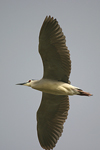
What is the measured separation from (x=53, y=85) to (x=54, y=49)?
1185 mm

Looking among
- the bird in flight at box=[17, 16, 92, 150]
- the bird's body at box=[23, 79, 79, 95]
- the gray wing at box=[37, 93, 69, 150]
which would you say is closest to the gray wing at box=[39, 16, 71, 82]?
the bird in flight at box=[17, 16, 92, 150]

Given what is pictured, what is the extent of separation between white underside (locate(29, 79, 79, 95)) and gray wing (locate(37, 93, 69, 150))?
2.24 ft

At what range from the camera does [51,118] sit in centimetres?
998

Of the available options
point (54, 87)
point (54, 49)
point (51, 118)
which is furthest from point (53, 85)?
point (51, 118)

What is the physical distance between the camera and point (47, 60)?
8.86m

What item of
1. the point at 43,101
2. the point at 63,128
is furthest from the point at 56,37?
the point at 63,128

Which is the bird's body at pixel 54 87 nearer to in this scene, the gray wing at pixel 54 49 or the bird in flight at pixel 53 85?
the bird in flight at pixel 53 85

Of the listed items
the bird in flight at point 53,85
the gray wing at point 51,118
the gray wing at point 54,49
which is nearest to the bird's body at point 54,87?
the bird in flight at point 53,85

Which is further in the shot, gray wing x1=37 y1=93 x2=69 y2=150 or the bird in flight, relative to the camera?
gray wing x1=37 y1=93 x2=69 y2=150

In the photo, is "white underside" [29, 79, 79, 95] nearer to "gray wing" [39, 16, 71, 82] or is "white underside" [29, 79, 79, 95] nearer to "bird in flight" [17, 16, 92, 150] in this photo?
"bird in flight" [17, 16, 92, 150]

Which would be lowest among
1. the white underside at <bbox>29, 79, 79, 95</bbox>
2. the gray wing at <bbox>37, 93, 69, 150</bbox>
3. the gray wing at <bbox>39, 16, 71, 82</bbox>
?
the gray wing at <bbox>37, 93, 69, 150</bbox>

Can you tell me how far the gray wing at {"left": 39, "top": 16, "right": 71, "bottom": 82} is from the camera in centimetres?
836

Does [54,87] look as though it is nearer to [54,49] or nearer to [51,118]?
[54,49]

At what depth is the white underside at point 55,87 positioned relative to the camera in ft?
29.2
